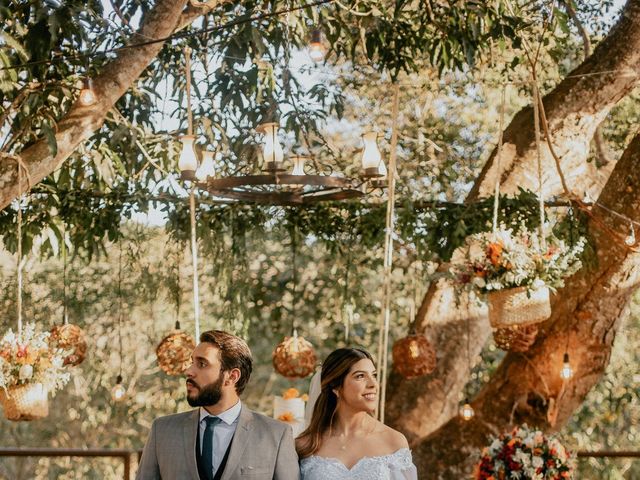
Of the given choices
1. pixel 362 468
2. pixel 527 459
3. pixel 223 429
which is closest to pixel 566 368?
pixel 527 459

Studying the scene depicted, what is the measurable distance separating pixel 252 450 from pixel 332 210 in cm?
401

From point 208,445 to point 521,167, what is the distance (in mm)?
5103

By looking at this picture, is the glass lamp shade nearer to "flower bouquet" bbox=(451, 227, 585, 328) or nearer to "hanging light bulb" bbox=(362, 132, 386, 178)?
"hanging light bulb" bbox=(362, 132, 386, 178)

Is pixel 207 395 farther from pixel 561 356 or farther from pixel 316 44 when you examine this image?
pixel 561 356

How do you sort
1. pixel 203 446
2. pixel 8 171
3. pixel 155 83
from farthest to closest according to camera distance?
pixel 155 83, pixel 8 171, pixel 203 446

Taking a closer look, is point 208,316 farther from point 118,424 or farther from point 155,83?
point 155,83

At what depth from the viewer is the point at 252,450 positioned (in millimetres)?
2723

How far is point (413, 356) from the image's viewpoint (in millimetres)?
6680

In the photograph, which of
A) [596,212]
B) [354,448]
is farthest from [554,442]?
[354,448]

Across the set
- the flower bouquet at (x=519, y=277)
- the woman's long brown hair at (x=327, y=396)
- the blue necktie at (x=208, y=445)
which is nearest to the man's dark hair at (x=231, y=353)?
the blue necktie at (x=208, y=445)

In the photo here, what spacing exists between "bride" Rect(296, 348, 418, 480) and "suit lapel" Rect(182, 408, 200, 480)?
518mm

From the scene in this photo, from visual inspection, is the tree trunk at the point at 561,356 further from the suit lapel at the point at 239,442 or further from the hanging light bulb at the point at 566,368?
the suit lapel at the point at 239,442

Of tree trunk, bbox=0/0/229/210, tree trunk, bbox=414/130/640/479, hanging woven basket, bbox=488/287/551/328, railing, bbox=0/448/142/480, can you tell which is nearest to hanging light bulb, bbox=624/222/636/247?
tree trunk, bbox=414/130/640/479

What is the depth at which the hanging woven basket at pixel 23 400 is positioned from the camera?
193 inches
